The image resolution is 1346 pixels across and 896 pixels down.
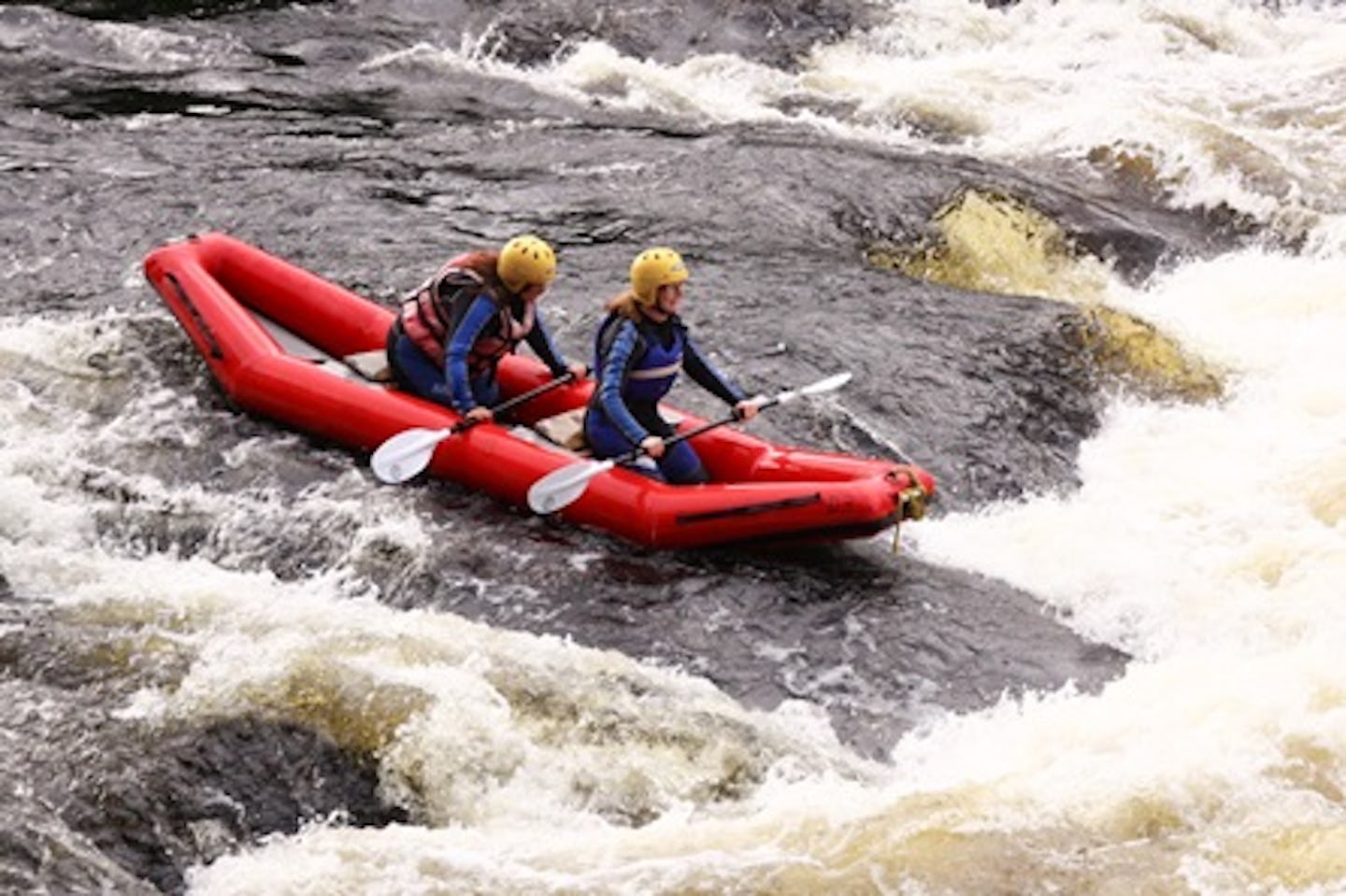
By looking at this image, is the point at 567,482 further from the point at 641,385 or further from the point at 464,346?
the point at 464,346

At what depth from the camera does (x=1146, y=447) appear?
908 cm

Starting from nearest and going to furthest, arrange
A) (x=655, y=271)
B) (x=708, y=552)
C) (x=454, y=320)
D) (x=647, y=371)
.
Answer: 1. (x=655, y=271)
2. (x=708, y=552)
3. (x=647, y=371)
4. (x=454, y=320)

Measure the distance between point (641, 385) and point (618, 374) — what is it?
0.19m

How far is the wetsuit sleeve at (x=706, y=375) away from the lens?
791 centimetres

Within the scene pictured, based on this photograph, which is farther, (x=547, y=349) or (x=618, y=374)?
(x=547, y=349)

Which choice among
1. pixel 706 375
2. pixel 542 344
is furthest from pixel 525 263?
pixel 706 375

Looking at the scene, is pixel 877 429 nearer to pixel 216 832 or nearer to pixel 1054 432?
pixel 1054 432

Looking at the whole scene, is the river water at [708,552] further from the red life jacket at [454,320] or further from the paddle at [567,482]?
the red life jacket at [454,320]

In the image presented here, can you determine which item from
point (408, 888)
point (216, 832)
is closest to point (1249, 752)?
point (408, 888)

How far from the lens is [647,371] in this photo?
7.76 meters

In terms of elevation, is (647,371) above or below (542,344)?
above

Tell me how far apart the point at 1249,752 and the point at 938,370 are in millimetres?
3873

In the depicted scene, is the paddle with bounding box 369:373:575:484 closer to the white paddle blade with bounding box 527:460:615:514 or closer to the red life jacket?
the red life jacket

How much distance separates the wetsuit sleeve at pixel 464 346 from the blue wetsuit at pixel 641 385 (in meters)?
0.53
